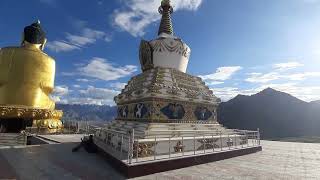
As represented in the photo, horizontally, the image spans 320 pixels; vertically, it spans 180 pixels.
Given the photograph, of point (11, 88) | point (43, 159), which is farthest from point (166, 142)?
point (11, 88)

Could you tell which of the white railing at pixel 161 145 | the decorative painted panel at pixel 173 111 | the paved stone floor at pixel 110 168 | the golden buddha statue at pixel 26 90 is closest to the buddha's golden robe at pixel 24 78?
the golden buddha statue at pixel 26 90

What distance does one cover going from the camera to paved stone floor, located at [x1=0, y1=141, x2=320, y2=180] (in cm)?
825

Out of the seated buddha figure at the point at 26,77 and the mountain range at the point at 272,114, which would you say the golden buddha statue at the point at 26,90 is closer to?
the seated buddha figure at the point at 26,77

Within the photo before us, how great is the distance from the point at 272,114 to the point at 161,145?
317ft

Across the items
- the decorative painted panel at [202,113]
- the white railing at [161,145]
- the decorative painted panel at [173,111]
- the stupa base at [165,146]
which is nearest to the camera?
the stupa base at [165,146]

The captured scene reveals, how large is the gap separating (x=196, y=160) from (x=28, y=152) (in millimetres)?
8135

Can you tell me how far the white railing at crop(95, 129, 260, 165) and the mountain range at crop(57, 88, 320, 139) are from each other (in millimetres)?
81859

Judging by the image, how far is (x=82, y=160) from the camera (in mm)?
10766

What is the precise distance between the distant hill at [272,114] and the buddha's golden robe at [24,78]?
8128 cm

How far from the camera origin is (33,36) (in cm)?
2838

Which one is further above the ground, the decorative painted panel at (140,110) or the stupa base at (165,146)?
the decorative painted panel at (140,110)

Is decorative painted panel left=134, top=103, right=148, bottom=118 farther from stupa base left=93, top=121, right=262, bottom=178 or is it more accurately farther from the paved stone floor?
the paved stone floor

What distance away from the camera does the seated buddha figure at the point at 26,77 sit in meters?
25.3

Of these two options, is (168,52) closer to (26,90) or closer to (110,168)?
(110,168)
